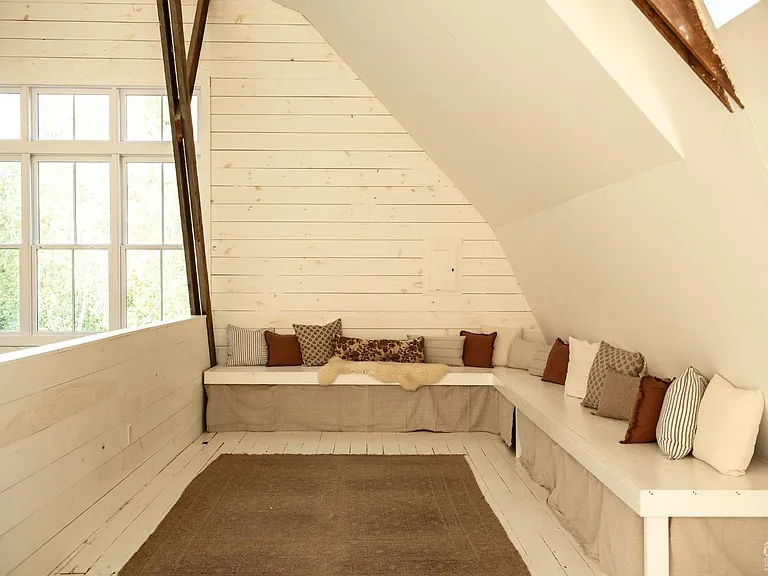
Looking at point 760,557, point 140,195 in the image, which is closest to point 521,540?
point 760,557

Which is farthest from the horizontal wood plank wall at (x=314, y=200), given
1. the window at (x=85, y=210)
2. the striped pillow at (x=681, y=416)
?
the striped pillow at (x=681, y=416)

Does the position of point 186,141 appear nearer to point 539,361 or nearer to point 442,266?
point 442,266

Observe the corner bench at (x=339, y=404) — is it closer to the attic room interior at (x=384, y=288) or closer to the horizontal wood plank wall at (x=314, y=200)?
the attic room interior at (x=384, y=288)

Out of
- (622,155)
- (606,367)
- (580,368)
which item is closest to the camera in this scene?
(622,155)

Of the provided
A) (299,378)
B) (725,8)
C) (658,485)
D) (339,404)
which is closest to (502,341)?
(339,404)

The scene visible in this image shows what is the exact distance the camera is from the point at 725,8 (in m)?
2.07

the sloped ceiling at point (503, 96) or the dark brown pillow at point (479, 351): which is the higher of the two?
the sloped ceiling at point (503, 96)

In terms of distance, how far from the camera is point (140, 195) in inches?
251

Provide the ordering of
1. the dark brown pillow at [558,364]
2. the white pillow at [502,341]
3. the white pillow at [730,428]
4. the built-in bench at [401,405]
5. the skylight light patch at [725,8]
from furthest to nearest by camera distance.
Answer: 1. the white pillow at [502,341]
2. the dark brown pillow at [558,364]
3. the built-in bench at [401,405]
4. the white pillow at [730,428]
5. the skylight light patch at [725,8]

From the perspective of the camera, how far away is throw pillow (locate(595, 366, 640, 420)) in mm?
→ 3869

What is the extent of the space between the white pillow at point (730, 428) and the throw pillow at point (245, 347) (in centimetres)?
379

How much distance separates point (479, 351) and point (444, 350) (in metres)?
0.29

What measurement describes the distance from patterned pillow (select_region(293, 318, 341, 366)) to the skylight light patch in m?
4.39

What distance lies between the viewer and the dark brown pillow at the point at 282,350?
238 inches
